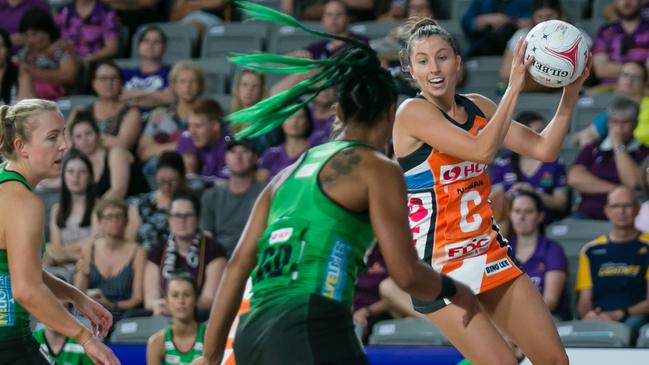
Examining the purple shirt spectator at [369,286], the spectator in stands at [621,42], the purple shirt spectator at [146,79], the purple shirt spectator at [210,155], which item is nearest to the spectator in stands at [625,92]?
the spectator in stands at [621,42]

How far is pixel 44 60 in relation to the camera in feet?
35.6

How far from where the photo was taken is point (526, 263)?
7.88 m

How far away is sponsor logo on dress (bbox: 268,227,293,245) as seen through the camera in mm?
3789

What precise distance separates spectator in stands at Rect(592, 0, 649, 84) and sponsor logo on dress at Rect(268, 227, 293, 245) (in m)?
6.35

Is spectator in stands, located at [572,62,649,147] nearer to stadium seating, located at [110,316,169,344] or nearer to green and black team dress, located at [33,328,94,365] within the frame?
stadium seating, located at [110,316,169,344]

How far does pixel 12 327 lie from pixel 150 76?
20.9 feet

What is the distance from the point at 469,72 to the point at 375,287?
2704mm

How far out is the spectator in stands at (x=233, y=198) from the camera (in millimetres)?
8805

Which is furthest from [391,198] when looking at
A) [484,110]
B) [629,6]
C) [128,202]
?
[629,6]

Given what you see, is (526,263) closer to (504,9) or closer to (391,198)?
(504,9)

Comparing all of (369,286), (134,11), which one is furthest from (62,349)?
(134,11)

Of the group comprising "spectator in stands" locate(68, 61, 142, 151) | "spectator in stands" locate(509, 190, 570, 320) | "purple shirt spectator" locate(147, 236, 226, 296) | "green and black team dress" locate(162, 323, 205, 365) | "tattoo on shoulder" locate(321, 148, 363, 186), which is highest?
"tattoo on shoulder" locate(321, 148, 363, 186)

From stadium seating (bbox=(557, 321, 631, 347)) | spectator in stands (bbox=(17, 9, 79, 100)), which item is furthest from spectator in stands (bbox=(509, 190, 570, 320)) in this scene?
spectator in stands (bbox=(17, 9, 79, 100))

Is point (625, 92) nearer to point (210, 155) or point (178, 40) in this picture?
point (210, 155)
